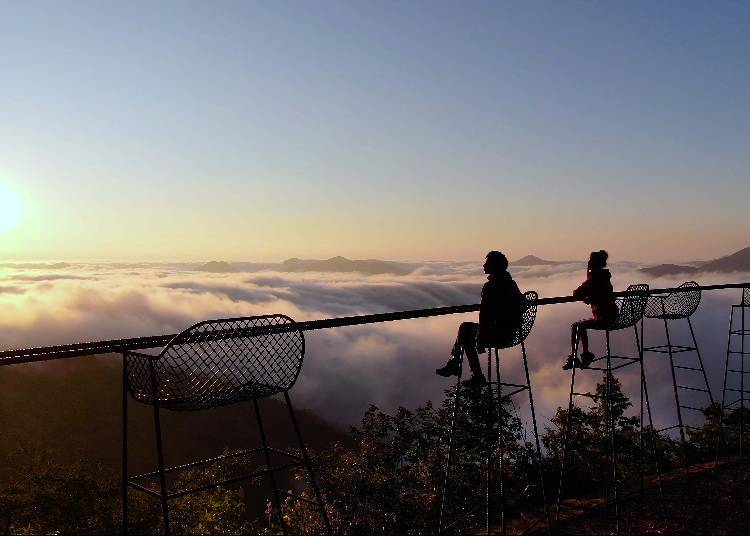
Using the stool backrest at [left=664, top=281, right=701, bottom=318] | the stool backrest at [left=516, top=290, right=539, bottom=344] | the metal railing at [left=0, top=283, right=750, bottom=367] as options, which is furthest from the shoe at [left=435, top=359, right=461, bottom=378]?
the stool backrest at [left=664, top=281, right=701, bottom=318]

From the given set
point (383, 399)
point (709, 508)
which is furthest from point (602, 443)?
point (383, 399)

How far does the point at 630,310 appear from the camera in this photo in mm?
6883

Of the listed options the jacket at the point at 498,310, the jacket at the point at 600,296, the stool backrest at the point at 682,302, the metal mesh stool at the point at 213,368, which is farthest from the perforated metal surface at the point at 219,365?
the stool backrest at the point at 682,302

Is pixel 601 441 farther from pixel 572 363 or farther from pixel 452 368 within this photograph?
pixel 452 368

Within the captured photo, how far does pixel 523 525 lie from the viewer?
621 cm

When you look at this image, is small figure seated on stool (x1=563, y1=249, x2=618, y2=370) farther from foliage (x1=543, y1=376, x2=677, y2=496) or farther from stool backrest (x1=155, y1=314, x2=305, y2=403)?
foliage (x1=543, y1=376, x2=677, y2=496)

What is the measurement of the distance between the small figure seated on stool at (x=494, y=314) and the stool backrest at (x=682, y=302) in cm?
370

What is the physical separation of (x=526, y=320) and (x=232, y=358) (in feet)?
10.2

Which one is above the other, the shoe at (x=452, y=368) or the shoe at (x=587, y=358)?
the shoe at (x=452, y=368)

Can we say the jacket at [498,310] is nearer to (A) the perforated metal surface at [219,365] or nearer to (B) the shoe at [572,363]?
(B) the shoe at [572,363]

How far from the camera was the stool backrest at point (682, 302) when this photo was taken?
26.4 feet

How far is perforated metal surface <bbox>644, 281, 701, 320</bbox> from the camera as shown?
7953mm

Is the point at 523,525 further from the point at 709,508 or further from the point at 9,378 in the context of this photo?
the point at 9,378

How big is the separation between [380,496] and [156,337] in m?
17.0
